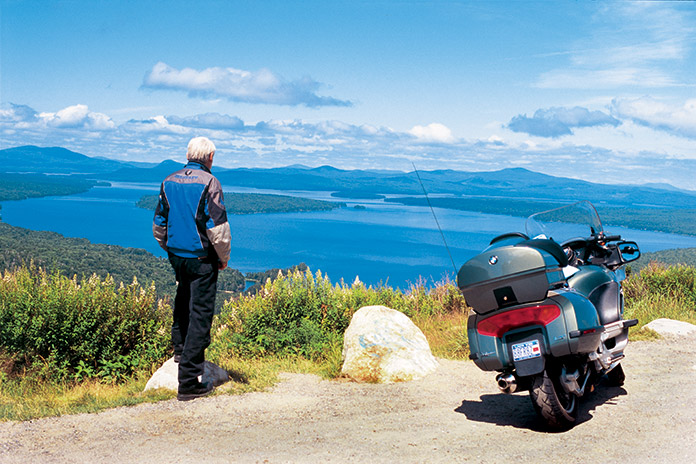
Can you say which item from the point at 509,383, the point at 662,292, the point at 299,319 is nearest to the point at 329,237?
the point at 662,292

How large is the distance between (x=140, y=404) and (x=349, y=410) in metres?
1.90

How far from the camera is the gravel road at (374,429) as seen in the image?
3.87 meters

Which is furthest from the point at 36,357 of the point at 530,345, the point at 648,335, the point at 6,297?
the point at 648,335

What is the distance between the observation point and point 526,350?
4.11 metres

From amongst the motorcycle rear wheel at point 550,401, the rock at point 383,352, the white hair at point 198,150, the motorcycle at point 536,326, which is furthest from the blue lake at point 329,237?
the motorcycle rear wheel at point 550,401

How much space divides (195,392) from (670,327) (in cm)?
664

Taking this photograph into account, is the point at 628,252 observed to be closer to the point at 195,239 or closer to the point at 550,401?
the point at 550,401

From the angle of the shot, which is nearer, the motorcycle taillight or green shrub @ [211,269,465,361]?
the motorcycle taillight

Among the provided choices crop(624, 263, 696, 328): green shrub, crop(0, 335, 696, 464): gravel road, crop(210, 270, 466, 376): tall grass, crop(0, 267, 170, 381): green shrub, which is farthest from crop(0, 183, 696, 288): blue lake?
crop(0, 335, 696, 464): gravel road

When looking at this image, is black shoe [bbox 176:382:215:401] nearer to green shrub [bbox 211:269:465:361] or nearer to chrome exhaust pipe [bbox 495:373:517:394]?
green shrub [bbox 211:269:465:361]

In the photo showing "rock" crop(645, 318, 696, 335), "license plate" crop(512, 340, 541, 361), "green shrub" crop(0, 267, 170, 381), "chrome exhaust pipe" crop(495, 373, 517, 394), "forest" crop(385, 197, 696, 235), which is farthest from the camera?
"forest" crop(385, 197, 696, 235)

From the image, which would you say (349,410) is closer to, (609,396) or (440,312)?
(609,396)

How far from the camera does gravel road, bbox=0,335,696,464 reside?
387 centimetres

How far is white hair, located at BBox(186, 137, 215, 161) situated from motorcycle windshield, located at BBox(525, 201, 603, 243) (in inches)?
119
